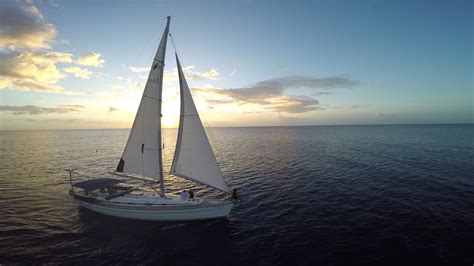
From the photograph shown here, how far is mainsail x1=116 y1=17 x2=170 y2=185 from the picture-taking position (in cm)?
2108

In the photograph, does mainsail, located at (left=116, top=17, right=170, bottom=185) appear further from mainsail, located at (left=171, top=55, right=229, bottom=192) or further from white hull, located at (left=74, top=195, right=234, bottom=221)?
white hull, located at (left=74, top=195, right=234, bottom=221)

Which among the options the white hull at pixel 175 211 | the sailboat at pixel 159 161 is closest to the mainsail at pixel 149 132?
the sailboat at pixel 159 161

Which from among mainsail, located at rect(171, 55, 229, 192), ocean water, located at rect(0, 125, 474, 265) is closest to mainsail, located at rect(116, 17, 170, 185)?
mainsail, located at rect(171, 55, 229, 192)

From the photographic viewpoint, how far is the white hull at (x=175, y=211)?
69.9 feet

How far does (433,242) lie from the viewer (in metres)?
18.6

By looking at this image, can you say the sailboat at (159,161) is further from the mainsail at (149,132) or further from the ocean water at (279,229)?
the ocean water at (279,229)

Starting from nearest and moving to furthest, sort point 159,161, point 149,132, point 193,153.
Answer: point 193,153, point 149,132, point 159,161

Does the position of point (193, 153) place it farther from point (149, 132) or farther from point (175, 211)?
point (175, 211)

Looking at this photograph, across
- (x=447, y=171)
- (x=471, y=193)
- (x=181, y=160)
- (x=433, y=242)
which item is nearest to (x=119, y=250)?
(x=181, y=160)

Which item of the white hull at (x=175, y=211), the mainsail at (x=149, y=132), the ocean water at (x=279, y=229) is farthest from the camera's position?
the white hull at (x=175, y=211)

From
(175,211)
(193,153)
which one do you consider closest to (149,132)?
(193,153)

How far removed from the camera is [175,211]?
21.4 m

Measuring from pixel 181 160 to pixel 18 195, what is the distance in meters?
26.2

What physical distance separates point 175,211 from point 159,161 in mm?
4610
